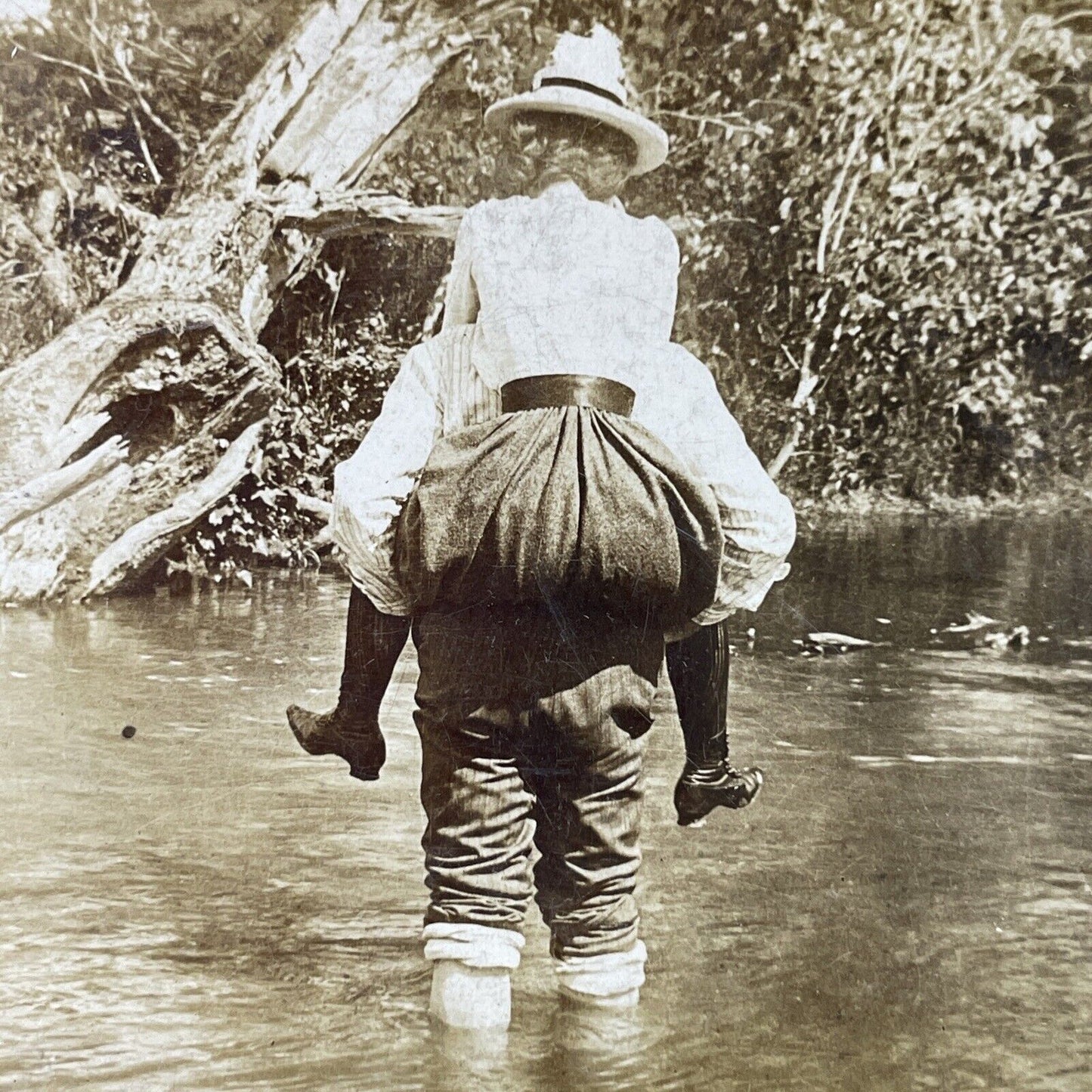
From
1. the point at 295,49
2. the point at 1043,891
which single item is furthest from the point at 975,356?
the point at 295,49

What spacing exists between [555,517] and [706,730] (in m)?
0.79

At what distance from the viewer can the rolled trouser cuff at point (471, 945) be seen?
2.86m

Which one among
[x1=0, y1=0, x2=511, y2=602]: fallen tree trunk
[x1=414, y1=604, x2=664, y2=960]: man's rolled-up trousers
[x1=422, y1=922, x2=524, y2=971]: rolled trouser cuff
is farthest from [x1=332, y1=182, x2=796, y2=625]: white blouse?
[x1=422, y1=922, x2=524, y2=971]: rolled trouser cuff

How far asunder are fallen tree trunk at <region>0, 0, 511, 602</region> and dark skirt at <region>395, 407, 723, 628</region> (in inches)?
31.6

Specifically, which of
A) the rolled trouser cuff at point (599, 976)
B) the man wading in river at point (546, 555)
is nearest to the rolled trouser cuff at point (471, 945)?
the man wading in river at point (546, 555)

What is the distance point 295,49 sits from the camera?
3.38 meters

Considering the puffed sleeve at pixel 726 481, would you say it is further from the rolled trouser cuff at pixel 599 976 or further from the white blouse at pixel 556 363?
the rolled trouser cuff at pixel 599 976

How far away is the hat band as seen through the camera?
311cm

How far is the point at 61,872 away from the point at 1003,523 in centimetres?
260

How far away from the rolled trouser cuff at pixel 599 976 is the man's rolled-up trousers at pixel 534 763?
0.02 meters

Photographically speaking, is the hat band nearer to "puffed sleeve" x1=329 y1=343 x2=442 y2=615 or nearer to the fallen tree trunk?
the fallen tree trunk

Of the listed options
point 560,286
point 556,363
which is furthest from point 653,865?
point 560,286

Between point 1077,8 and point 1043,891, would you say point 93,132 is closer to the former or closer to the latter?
point 1077,8

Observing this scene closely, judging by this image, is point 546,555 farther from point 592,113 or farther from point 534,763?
point 592,113
